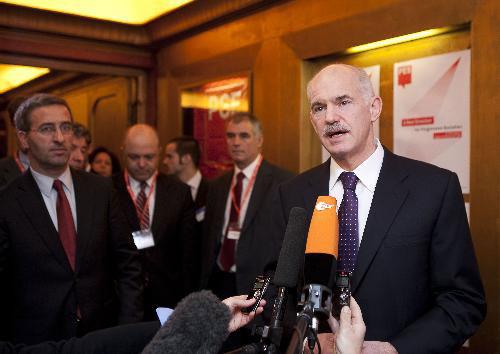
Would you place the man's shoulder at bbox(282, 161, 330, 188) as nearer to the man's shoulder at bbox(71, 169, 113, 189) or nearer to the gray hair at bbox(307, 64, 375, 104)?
the gray hair at bbox(307, 64, 375, 104)

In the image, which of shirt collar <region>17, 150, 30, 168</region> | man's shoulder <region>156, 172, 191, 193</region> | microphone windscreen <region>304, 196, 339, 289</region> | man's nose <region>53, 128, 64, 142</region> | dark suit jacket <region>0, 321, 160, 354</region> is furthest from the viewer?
man's shoulder <region>156, 172, 191, 193</region>

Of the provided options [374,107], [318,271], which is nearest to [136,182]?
[374,107]

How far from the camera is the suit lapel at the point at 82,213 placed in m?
2.60

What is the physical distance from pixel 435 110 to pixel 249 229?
136 cm

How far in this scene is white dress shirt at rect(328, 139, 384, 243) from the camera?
6.06ft

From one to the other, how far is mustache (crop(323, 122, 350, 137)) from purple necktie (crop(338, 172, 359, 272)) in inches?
6.4

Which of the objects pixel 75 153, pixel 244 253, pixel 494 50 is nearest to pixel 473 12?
pixel 494 50

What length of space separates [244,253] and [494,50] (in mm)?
1874

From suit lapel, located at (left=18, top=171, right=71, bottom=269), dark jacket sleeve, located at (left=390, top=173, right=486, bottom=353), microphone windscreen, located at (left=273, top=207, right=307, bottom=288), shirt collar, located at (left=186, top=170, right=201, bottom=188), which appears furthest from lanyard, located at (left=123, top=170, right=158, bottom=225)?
microphone windscreen, located at (left=273, top=207, right=307, bottom=288)

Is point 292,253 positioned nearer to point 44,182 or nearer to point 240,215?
point 44,182

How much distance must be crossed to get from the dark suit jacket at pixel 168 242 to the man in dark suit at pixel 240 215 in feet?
0.43

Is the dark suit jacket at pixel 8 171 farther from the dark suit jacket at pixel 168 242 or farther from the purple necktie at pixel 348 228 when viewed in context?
the purple necktie at pixel 348 228

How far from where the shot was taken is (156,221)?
3.87 meters

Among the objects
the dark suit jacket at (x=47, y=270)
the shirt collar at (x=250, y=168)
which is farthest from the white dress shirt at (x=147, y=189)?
the dark suit jacket at (x=47, y=270)
